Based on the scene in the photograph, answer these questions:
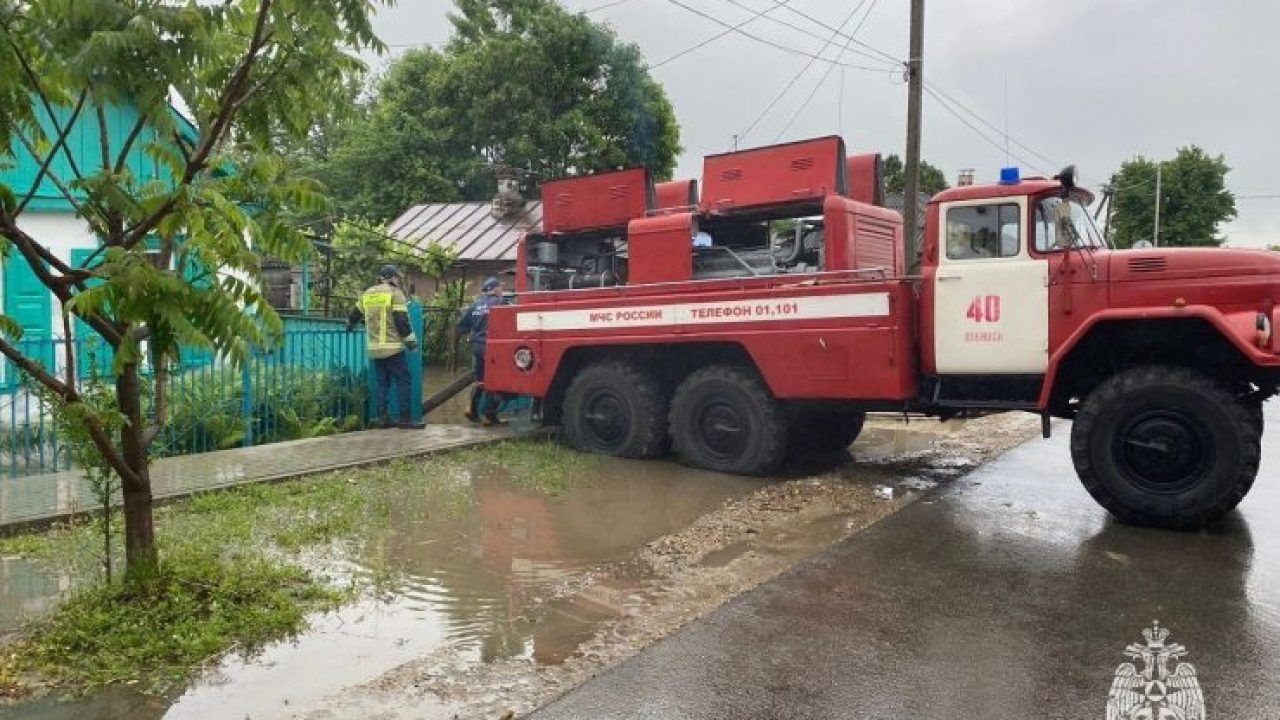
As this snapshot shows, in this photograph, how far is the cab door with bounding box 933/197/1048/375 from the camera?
23.3ft

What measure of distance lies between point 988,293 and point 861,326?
1.02 meters

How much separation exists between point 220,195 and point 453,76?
24.2 m

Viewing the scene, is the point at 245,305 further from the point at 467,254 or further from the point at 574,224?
the point at 467,254

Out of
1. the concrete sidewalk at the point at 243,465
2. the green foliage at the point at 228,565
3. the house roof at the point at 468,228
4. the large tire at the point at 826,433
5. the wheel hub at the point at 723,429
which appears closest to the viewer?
the green foliage at the point at 228,565

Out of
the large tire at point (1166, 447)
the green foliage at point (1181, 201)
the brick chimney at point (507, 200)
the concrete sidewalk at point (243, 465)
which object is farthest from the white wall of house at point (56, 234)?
the green foliage at point (1181, 201)

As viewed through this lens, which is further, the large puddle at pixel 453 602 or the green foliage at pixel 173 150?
the large puddle at pixel 453 602

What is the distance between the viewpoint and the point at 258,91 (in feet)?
13.8

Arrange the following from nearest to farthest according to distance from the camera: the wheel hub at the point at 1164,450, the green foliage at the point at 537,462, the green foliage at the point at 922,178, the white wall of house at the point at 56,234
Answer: the wheel hub at the point at 1164,450
the green foliage at the point at 537,462
the white wall of house at the point at 56,234
the green foliage at the point at 922,178

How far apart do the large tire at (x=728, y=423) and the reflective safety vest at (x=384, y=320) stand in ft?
11.2

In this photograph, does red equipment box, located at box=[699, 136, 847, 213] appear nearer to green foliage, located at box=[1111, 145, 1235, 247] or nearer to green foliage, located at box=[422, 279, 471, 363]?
green foliage, located at box=[422, 279, 471, 363]

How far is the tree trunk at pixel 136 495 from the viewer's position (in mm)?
4352

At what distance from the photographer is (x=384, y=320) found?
10328 millimetres

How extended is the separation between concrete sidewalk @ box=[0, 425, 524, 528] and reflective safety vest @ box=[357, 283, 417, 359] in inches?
37.8

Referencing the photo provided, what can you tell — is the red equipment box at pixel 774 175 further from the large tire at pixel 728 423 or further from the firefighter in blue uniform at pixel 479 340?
the firefighter in blue uniform at pixel 479 340
